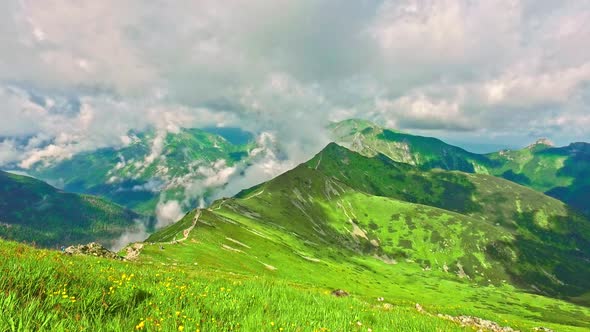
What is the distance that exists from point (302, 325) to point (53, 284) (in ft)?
16.8

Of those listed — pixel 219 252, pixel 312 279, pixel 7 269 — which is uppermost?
pixel 7 269

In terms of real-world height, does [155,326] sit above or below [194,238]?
above

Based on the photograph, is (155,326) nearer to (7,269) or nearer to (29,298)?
(29,298)

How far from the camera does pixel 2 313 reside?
4363 mm

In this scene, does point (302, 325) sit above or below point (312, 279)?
above

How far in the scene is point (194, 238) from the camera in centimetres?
11781

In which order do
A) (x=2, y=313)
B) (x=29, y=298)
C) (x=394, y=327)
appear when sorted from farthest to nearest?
1. (x=394, y=327)
2. (x=29, y=298)
3. (x=2, y=313)

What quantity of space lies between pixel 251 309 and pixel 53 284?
14.0 feet

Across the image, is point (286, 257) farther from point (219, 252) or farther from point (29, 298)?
point (29, 298)

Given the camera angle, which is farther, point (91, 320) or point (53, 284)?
point (53, 284)

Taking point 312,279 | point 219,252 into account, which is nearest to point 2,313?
point 219,252

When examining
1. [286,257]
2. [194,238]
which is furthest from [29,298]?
[286,257]

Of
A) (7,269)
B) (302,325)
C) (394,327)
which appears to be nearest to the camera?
(7,269)

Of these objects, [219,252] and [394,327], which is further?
[219,252]
